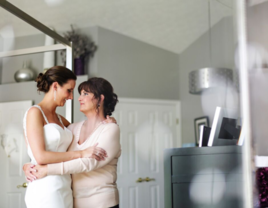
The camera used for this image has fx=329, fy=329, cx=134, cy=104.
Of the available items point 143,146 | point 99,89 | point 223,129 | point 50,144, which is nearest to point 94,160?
point 50,144

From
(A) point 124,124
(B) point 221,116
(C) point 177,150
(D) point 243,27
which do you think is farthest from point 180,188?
(A) point 124,124

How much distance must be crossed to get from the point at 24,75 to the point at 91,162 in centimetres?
192

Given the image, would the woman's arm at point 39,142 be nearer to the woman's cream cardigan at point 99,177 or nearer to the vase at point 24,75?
the woman's cream cardigan at point 99,177

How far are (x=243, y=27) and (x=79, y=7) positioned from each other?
1.95 meters

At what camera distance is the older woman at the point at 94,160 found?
3.57 ft

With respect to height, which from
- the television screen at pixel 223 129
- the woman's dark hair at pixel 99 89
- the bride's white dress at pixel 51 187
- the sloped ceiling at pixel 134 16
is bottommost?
the bride's white dress at pixel 51 187

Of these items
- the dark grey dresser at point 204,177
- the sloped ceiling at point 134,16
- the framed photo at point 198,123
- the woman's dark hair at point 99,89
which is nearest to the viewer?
the dark grey dresser at point 204,177

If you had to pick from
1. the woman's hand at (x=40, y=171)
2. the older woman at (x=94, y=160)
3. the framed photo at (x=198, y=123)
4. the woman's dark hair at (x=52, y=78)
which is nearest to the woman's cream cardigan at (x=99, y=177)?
the older woman at (x=94, y=160)

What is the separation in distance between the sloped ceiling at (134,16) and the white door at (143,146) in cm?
63

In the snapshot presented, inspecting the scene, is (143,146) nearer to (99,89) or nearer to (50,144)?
(99,89)

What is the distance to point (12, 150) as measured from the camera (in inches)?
105

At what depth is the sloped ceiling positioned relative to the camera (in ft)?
8.33

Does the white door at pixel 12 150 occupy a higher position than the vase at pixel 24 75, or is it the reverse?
the vase at pixel 24 75

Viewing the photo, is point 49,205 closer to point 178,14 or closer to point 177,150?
point 177,150
